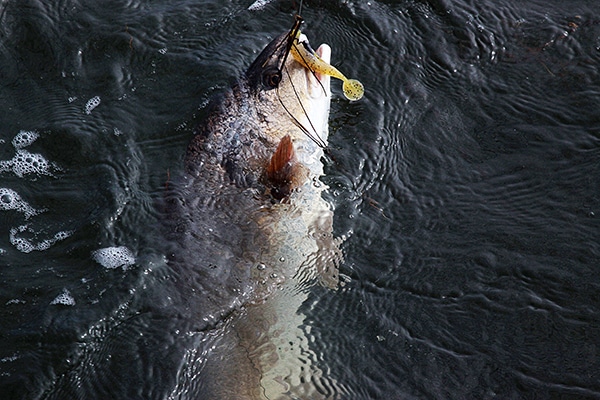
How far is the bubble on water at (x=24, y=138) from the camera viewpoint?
4.31m

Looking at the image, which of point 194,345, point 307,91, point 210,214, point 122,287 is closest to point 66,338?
point 122,287

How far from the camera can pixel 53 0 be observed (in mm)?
5180

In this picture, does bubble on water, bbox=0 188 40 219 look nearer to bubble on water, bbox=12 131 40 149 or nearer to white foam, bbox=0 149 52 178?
white foam, bbox=0 149 52 178

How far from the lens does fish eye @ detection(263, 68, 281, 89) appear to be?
3.77 m

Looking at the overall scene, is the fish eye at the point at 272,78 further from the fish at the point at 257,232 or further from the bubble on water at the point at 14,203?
the bubble on water at the point at 14,203

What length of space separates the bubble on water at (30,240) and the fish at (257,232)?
0.69 m

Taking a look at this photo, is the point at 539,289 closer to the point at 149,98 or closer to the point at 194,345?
the point at 194,345

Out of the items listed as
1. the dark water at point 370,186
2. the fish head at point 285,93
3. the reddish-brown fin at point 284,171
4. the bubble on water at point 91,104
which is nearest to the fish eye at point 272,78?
the fish head at point 285,93

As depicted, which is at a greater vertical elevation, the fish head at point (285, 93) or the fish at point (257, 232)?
the fish head at point (285, 93)

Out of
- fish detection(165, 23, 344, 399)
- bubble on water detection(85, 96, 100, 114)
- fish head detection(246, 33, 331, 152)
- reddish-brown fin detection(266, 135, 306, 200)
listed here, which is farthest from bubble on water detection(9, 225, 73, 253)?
fish head detection(246, 33, 331, 152)

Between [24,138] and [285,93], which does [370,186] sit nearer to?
[285,93]

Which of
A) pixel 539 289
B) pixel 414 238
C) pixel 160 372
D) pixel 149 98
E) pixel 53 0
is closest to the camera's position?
pixel 160 372

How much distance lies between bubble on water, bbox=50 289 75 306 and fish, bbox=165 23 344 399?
546 mm

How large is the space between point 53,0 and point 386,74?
2.66 m
